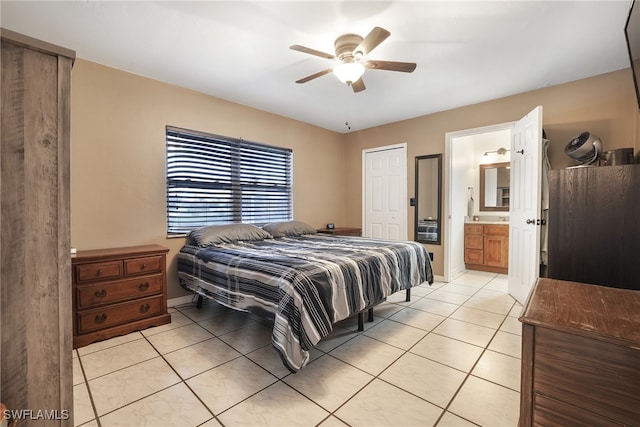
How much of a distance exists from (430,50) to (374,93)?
1006 mm

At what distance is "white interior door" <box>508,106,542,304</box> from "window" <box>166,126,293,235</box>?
10.1ft

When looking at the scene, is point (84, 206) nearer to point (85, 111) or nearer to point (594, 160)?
point (85, 111)

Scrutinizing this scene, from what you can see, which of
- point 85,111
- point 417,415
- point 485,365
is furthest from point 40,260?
point 485,365

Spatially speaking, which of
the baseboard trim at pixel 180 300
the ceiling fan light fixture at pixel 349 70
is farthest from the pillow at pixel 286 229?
the ceiling fan light fixture at pixel 349 70

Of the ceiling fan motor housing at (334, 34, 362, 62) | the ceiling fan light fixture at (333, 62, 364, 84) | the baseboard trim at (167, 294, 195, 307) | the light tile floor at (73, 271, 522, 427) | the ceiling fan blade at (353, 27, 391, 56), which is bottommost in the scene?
the light tile floor at (73, 271, 522, 427)

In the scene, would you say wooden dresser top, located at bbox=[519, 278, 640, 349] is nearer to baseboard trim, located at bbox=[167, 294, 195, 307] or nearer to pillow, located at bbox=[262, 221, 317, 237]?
pillow, located at bbox=[262, 221, 317, 237]

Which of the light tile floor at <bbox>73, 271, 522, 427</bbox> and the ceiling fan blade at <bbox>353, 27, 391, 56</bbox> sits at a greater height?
the ceiling fan blade at <bbox>353, 27, 391, 56</bbox>

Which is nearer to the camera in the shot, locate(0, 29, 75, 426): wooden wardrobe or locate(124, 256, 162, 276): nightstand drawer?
locate(0, 29, 75, 426): wooden wardrobe

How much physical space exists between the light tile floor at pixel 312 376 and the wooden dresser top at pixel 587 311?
0.76 metres

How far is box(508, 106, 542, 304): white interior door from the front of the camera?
2.87 m

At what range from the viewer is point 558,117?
126 inches

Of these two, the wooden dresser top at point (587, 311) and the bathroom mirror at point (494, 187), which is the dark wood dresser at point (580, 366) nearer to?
the wooden dresser top at point (587, 311)

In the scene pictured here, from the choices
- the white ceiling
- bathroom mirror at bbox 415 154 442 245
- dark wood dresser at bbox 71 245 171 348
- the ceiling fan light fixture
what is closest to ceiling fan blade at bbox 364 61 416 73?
the ceiling fan light fixture

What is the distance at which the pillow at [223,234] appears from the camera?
3059 millimetres
